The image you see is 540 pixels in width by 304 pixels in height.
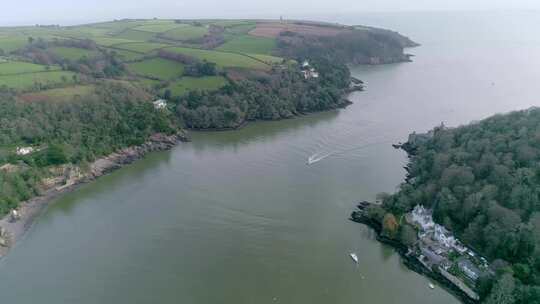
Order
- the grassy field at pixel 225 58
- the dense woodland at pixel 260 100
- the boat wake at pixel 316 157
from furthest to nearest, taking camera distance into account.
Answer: the grassy field at pixel 225 58
the dense woodland at pixel 260 100
the boat wake at pixel 316 157

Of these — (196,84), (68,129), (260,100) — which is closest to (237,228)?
(68,129)

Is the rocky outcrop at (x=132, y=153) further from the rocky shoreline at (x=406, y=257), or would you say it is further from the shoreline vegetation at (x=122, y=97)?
the rocky shoreline at (x=406, y=257)

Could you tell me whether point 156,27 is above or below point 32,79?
above

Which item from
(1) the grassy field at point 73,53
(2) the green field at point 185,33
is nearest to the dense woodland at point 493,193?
(1) the grassy field at point 73,53

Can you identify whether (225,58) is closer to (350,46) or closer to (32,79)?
(32,79)

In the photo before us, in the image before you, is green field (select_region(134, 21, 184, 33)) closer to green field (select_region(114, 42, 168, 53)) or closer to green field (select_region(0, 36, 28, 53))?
green field (select_region(114, 42, 168, 53))

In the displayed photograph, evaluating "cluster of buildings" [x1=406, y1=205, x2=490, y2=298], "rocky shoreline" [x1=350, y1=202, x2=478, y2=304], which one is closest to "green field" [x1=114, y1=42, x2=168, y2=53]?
"rocky shoreline" [x1=350, y1=202, x2=478, y2=304]

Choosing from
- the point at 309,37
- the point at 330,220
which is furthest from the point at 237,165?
the point at 309,37
